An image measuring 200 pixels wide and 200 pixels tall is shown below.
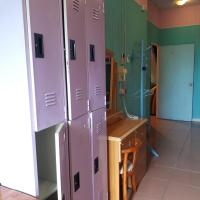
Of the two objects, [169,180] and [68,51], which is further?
[169,180]

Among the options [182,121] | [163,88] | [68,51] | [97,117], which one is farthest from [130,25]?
[182,121]

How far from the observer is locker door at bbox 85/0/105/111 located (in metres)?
1.64

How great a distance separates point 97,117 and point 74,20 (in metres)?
0.76

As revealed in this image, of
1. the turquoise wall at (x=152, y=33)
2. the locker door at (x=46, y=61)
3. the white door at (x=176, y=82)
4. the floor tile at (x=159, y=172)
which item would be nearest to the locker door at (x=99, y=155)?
the locker door at (x=46, y=61)

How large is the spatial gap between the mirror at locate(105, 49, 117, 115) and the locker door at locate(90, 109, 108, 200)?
78cm

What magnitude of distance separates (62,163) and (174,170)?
2387 mm

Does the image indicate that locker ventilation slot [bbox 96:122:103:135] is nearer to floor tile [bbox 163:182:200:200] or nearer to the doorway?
floor tile [bbox 163:182:200:200]

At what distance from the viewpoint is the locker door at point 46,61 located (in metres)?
1.10

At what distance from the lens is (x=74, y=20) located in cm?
143

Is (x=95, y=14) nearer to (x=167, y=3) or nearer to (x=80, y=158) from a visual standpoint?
(x=80, y=158)

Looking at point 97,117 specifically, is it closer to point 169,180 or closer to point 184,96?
point 169,180

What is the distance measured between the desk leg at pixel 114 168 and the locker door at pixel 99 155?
0.55 feet

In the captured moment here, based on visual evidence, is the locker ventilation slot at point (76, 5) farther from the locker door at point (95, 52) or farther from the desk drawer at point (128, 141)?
the desk drawer at point (128, 141)

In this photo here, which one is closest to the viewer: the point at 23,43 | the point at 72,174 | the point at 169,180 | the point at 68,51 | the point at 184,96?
the point at 23,43
